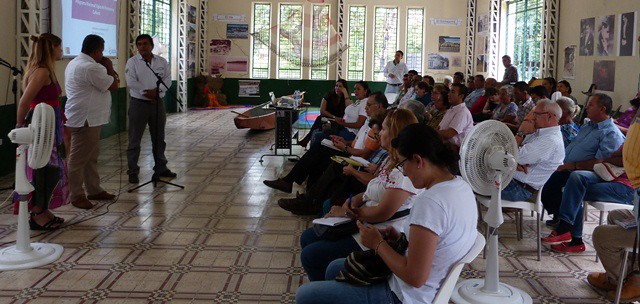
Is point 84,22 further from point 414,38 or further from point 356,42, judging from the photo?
point 414,38

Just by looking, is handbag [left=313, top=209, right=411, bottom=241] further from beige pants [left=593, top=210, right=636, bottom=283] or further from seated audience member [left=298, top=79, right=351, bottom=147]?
seated audience member [left=298, top=79, right=351, bottom=147]

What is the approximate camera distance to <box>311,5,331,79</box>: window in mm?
18672

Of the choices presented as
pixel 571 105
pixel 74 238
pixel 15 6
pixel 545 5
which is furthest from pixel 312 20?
pixel 74 238

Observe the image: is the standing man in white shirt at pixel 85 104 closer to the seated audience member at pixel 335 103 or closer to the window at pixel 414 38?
the seated audience member at pixel 335 103

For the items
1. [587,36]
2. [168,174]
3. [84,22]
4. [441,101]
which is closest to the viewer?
[441,101]

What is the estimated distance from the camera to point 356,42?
19.0 m

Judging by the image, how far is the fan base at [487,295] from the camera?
3.66 meters

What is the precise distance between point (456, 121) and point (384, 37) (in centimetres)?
1330

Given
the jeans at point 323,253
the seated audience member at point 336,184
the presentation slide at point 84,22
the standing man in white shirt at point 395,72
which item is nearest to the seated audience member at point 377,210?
the jeans at point 323,253

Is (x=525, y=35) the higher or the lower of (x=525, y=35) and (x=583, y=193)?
the higher

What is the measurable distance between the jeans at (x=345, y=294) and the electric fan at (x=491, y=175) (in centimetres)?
140

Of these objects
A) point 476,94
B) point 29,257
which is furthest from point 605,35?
point 29,257

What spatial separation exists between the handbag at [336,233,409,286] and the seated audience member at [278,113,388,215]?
1707mm

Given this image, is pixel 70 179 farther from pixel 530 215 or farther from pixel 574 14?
pixel 574 14
